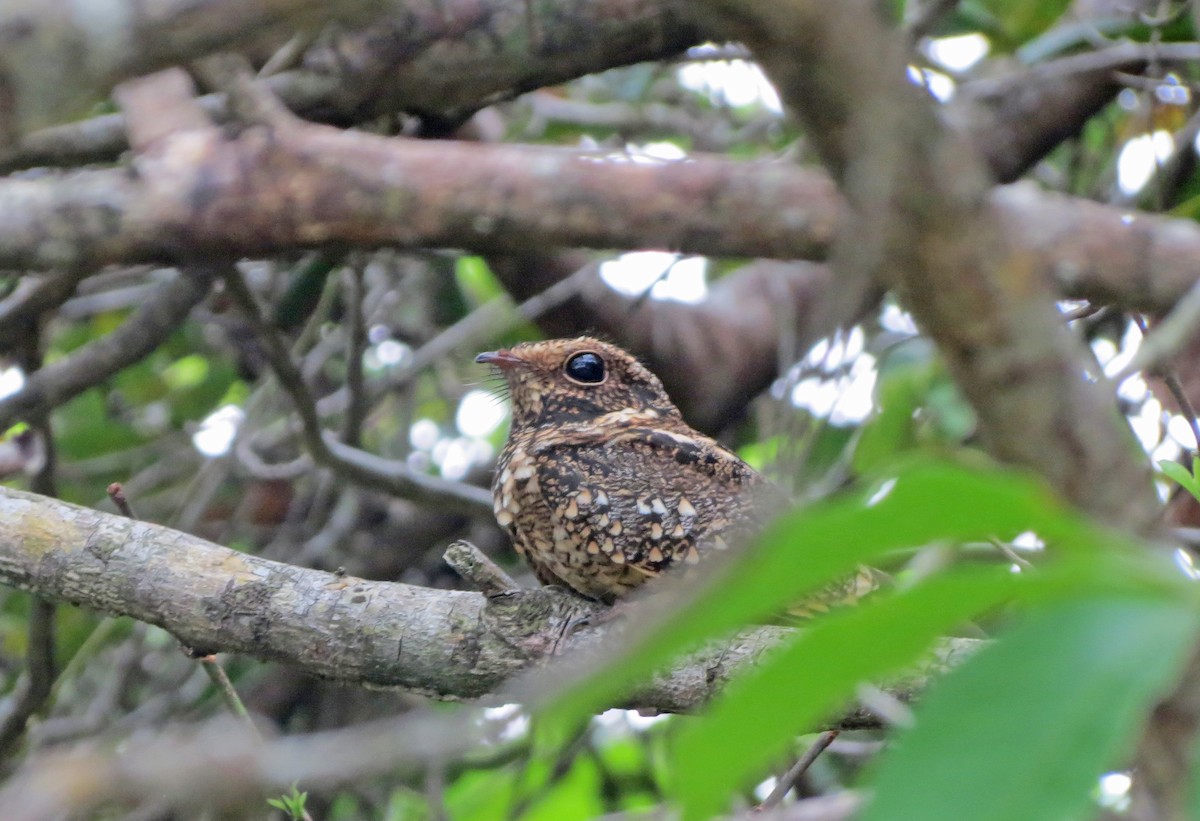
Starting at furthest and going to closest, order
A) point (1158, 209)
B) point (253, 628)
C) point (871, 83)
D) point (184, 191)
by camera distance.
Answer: point (1158, 209) → point (253, 628) → point (184, 191) → point (871, 83)

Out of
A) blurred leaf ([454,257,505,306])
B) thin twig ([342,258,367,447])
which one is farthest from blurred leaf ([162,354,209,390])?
thin twig ([342,258,367,447])

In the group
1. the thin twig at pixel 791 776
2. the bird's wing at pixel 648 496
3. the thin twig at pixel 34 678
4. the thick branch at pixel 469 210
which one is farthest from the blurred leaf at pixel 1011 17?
the thin twig at pixel 34 678

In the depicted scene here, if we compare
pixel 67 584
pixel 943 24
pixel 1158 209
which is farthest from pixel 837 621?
pixel 943 24

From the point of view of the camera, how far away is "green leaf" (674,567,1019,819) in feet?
1.76

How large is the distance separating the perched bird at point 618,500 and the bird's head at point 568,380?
110 mm

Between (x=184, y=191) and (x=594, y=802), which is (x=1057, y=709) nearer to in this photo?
(x=184, y=191)

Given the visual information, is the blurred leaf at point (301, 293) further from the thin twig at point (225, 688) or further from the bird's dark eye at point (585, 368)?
the thin twig at point (225, 688)

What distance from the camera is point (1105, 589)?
0.54 m

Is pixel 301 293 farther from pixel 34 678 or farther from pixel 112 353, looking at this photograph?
pixel 34 678

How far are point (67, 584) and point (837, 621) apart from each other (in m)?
1.87

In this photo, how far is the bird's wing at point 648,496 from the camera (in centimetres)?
239

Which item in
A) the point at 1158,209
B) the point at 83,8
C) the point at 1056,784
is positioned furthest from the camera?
the point at 1158,209

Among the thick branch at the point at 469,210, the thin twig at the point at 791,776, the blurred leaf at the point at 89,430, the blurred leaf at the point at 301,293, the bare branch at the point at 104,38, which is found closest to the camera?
the bare branch at the point at 104,38

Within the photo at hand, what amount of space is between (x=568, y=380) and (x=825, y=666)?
262cm
